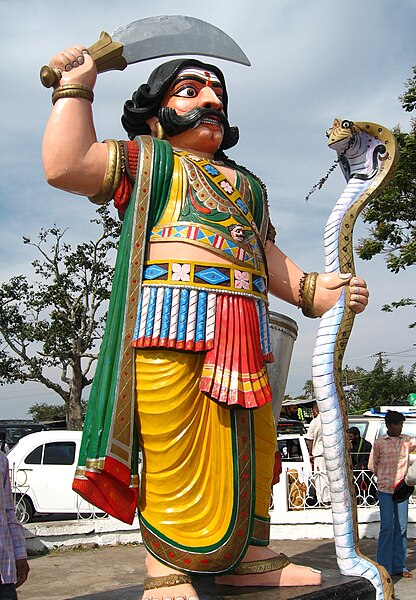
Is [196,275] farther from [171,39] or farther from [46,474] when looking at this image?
[46,474]

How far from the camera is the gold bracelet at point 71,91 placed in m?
2.63

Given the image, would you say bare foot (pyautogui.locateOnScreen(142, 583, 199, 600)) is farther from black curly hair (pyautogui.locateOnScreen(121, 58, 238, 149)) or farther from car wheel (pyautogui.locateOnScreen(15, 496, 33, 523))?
car wheel (pyautogui.locateOnScreen(15, 496, 33, 523))

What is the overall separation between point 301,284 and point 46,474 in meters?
6.20

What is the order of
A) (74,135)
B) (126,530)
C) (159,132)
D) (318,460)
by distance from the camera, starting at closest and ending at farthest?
(74,135)
(159,132)
(126,530)
(318,460)

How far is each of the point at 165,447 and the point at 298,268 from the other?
1.16m

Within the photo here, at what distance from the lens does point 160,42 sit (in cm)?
296

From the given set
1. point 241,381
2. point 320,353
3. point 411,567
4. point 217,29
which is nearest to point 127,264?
point 241,381

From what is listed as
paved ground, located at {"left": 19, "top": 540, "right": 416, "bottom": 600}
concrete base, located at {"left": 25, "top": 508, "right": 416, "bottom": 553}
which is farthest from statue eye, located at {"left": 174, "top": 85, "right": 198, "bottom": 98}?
concrete base, located at {"left": 25, "top": 508, "right": 416, "bottom": 553}

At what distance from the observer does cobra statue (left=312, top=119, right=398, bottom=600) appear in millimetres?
2738

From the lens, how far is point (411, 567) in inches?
225

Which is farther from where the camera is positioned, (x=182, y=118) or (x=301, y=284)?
(x=301, y=284)

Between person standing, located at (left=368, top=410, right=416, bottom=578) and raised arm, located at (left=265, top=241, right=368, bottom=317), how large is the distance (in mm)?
2767

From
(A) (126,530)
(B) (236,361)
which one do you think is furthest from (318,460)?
(B) (236,361)

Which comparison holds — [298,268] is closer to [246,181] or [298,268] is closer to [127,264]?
[246,181]
